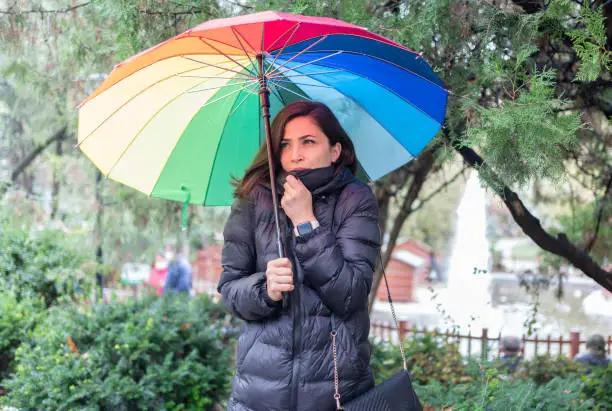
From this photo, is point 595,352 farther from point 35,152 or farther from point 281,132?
point 35,152

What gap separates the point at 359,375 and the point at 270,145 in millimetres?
945

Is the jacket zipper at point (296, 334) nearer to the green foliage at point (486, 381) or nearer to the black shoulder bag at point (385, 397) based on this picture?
the black shoulder bag at point (385, 397)

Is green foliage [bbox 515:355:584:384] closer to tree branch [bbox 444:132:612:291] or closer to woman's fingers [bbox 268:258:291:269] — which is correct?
tree branch [bbox 444:132:612:291]

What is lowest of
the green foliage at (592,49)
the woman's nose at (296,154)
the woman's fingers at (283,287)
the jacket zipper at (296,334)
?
the jacket zipper at (296,334)

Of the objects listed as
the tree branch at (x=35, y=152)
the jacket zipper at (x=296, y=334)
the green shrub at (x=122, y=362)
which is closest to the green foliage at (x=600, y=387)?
the green shrub at (x=122, y=362)

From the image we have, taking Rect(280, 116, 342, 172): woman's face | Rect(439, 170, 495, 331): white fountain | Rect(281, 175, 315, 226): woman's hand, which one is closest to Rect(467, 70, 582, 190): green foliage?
Rect(280, 116, 342, 172): woman's face

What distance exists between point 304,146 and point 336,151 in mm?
182

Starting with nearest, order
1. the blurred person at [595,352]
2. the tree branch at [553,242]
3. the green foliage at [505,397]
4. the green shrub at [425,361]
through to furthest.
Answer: the green foliage at [505,397] → the tree branch at [553,242] → the green shrub at [425,361] → the blurred person at [595,352]

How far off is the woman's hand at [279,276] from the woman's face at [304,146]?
494 millimetres

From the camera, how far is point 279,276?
2262 mm

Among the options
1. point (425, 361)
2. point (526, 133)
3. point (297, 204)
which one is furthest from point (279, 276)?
point (425, 361)

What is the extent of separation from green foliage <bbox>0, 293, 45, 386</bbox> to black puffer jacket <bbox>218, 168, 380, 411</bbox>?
3.80m

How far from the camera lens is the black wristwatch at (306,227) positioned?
2.33 meters

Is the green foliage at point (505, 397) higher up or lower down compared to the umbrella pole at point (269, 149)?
lower down
